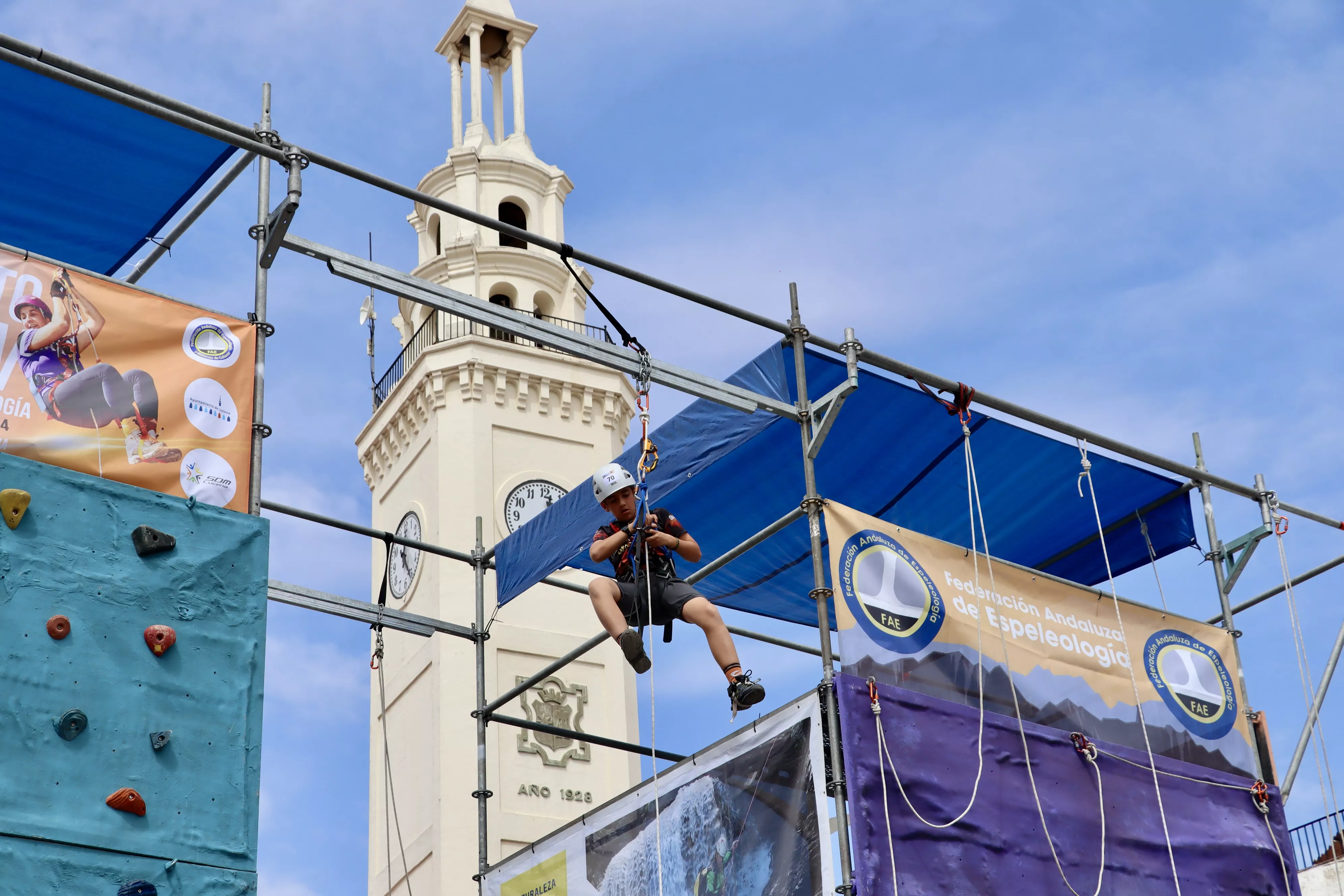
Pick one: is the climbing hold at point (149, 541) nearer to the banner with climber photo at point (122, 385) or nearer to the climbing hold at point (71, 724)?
the banner with climber photo at point (122, 385)

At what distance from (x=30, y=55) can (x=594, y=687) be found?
25874mm

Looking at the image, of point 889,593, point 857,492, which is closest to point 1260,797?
point 889,593

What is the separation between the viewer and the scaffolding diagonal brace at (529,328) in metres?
10.4

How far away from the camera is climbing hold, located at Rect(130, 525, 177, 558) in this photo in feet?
30.7

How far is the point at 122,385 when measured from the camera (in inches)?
381

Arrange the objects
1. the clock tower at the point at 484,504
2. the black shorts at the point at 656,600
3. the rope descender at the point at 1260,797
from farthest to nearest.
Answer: the clock tower at the point at 484,504, the rope descender at the point at 1260,797, the black shorts at the point at 656,600

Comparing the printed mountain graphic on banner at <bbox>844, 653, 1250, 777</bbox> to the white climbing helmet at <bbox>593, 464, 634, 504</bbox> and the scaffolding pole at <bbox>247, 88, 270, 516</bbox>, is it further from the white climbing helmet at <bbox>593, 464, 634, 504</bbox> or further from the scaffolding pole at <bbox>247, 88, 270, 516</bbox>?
the scaffolding pole at <bbox>247, 88, 270, 516</bbox>

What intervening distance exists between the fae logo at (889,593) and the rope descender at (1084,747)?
50.8 inches

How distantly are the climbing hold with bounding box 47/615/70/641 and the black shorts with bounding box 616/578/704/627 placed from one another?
134 inches

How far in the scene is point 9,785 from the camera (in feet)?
27.7

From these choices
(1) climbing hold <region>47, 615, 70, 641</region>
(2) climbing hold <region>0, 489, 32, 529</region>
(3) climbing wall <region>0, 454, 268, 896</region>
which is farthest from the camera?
(2) climbing hold <region>0, 489, 32, 529</region>

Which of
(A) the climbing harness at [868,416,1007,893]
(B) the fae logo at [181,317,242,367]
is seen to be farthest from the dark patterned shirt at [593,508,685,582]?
(B) the fae logo at [181,317,242,367]

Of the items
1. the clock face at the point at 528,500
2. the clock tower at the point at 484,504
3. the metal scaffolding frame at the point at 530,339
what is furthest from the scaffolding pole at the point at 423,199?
the clock face at the point at 528,500

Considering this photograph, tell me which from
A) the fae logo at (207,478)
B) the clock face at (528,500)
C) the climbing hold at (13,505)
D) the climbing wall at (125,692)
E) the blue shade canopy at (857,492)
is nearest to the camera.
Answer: the climbing wall at (125,692)
